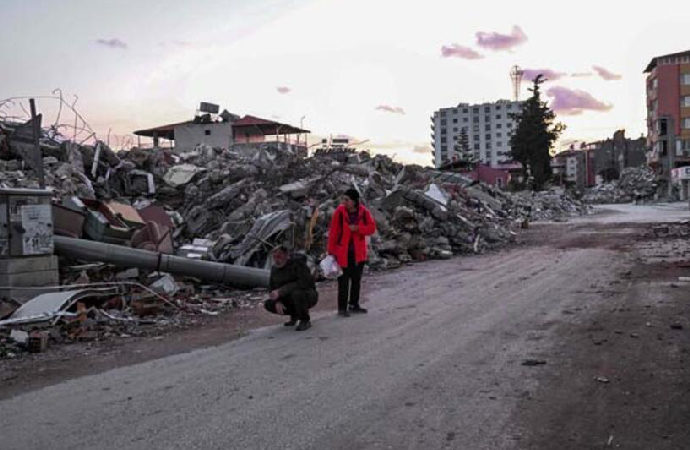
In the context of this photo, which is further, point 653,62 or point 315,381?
point 653,62

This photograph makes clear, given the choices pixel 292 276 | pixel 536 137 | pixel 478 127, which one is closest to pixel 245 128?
pixel 536 137

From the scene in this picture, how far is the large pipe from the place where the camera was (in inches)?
421

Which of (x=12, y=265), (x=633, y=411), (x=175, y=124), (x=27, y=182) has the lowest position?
(x=633, y=411)

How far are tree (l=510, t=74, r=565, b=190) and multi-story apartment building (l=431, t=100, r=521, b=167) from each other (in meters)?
72.7

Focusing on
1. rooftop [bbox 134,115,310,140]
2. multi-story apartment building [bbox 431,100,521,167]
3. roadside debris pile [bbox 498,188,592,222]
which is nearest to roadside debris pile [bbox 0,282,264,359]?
roadside debris pile [bbox 498,188,592,222]

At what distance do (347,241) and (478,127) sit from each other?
15492cm

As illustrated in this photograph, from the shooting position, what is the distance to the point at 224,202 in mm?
17578

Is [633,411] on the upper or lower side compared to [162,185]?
lower

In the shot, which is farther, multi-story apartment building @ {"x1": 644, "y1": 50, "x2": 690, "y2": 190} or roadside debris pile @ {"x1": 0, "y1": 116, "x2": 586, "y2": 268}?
multi-story apartment building @ {"x1": 644, "y1": 50, "x2": 690, "y2": 190}

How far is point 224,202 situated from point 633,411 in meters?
13.9

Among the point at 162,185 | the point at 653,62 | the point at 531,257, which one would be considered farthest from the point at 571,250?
the point at 653,62

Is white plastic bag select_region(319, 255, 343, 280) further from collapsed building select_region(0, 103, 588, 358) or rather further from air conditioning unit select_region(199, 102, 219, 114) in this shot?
air conditioning unit select_region(199, 102, 219, 114)

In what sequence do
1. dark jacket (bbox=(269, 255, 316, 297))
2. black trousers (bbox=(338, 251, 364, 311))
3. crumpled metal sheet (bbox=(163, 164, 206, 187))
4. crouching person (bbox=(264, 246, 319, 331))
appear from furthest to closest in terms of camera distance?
crumpled metal sheet (bbox=(163, 164, 206, 187)) < black trousers (bbox=(338, 251, 364, 311)) < dark jacket (bbox=(269, 255, 316, 297)) < crouching person (bbox=(264, 246, 319, 331))

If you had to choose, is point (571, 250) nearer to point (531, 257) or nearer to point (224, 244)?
point (531, 257)
